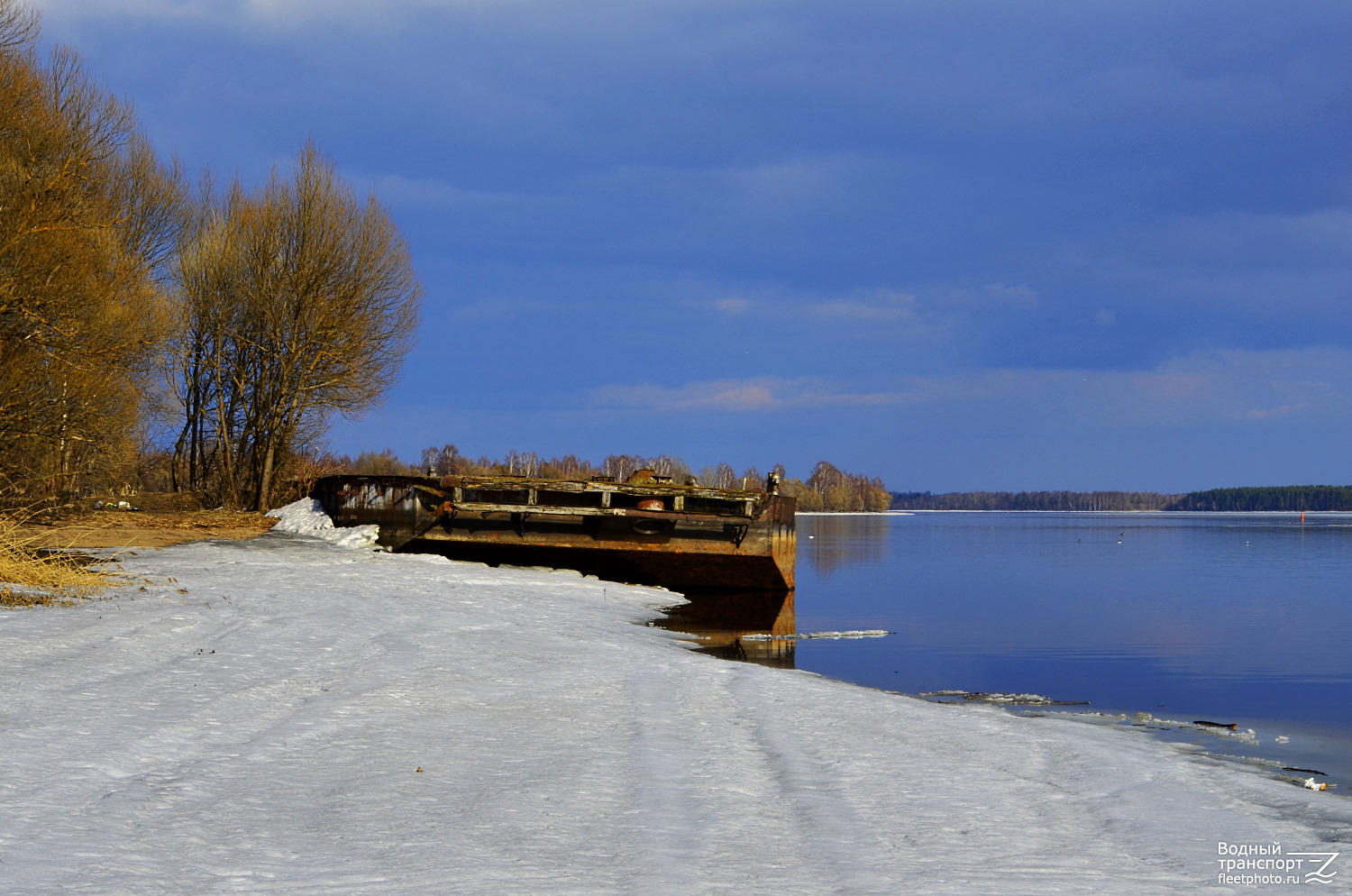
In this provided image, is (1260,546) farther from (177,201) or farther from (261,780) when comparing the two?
(261,780)

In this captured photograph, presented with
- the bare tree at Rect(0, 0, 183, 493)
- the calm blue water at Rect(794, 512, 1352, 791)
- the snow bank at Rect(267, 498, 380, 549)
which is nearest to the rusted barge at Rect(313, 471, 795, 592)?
the snow bank at Rect(267, 498, 380, 549)

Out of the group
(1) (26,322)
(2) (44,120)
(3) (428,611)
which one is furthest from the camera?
(2) (44,120)

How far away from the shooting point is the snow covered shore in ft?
11.3

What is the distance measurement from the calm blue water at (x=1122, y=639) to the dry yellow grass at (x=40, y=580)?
7.48 metres

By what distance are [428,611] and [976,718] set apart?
631 cm

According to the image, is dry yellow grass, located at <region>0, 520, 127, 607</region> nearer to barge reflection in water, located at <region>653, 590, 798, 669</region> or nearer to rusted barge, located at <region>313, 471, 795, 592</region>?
barge reflection in water, located at <region>653, 590, 798, 669</region>

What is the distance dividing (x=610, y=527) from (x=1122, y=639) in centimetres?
854

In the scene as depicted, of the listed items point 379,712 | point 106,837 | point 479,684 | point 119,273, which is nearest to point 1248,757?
point 479,684

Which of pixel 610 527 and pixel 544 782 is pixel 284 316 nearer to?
pixel 610 527

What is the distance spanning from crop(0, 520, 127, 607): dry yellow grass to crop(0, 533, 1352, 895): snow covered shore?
113 centimetres

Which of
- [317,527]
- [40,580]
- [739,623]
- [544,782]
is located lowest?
[739,623]

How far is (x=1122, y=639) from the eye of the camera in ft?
50.7

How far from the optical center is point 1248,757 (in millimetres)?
6582

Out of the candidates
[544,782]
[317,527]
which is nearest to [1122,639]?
[544,782]
